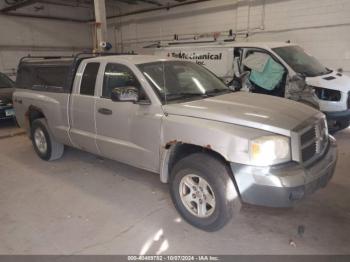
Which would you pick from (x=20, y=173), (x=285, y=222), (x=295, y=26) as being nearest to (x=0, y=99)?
(x=20, y=173)

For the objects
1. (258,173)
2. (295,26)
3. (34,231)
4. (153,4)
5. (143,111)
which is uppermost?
(153,4)

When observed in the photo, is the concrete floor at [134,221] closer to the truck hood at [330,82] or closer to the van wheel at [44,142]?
the van wheel at [44,142]

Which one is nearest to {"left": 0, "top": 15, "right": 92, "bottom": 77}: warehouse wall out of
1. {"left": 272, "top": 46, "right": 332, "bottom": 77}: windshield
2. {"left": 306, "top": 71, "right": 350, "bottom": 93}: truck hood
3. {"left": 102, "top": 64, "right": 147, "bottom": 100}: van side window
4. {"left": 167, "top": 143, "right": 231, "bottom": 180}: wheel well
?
{"left": 102, "top": 64, "right": 147, "bottom": 100}: van side window

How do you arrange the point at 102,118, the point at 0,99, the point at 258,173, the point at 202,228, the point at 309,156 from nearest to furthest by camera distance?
the point at 258,173, the point at 309,156, the point at 202,228, the point at 102,118, the point at 0,99

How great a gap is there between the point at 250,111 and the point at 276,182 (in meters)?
0.75

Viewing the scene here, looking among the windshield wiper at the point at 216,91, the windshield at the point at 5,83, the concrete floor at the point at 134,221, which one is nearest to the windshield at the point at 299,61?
the concrete floor at the point at 134,221

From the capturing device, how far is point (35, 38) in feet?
43.2

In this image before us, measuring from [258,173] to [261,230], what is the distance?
821 mm

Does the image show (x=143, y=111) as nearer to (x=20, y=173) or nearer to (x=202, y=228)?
(x=202, y=228)

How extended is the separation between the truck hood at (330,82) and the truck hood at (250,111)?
297 cm

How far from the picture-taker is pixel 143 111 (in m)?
3.29

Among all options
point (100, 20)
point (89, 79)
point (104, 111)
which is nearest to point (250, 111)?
point (104, 111)

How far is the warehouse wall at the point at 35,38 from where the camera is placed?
12359 millimetres

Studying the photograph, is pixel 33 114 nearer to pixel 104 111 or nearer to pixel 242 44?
pixel 104 111
